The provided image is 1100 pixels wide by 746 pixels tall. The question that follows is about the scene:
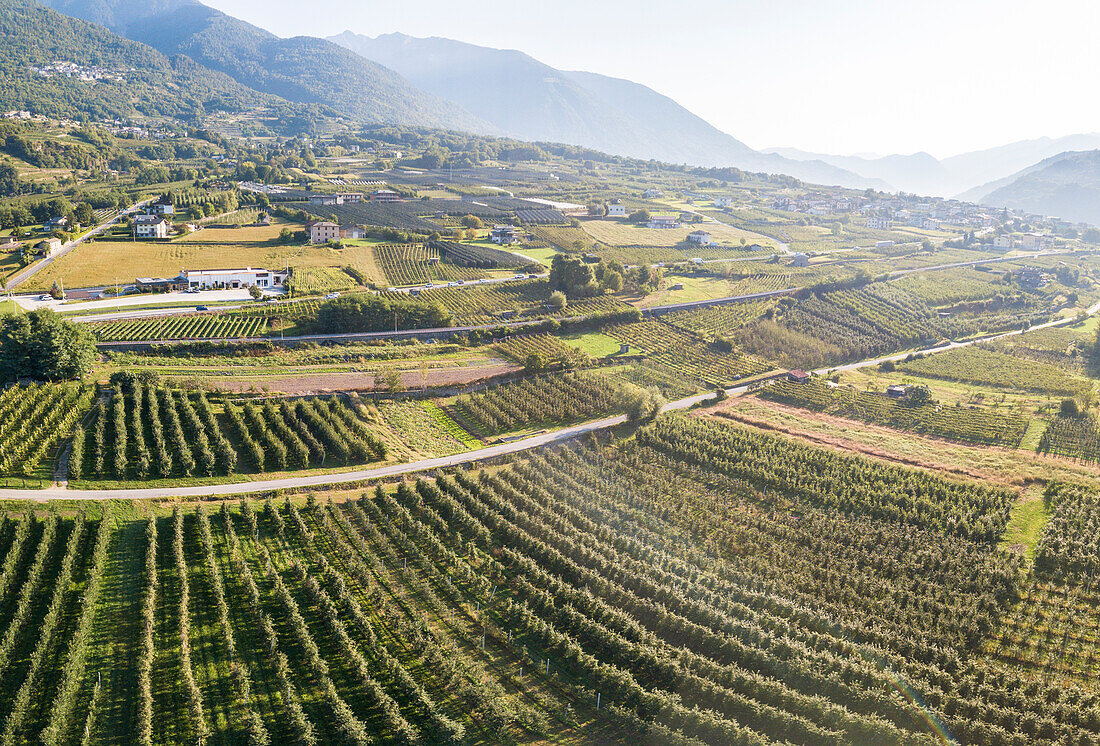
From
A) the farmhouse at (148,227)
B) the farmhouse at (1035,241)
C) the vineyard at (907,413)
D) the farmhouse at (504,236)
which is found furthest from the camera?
the farmhouse at (1035,241)

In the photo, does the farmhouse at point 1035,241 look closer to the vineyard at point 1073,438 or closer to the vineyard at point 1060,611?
the vineyard at point 1073,438

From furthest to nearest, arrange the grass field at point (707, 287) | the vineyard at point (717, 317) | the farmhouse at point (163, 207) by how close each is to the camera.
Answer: the farmhouse at point (163, 207) < the grass field at point (707, 287) < the vineyard at point (717, 317)

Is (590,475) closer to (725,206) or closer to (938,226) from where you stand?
(725,206)

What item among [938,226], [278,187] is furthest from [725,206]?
[278,187]

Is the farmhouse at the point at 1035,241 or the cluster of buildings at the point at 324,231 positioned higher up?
the farmhouse at the point at 1035,241

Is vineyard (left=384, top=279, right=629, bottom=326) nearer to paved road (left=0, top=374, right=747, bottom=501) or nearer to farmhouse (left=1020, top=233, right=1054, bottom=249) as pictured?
paved road (left=0, top=374, right=747, bottom=501)

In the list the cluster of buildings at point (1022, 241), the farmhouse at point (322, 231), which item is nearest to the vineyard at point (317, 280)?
the farmhouse at point (322, 231)

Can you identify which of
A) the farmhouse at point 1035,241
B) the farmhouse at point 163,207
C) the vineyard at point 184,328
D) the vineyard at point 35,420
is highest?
the farmhouse at point 1035,241

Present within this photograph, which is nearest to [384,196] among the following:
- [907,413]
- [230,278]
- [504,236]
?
[504,236]

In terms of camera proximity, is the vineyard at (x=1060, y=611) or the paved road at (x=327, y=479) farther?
the paved road at (x=327, y=479)
